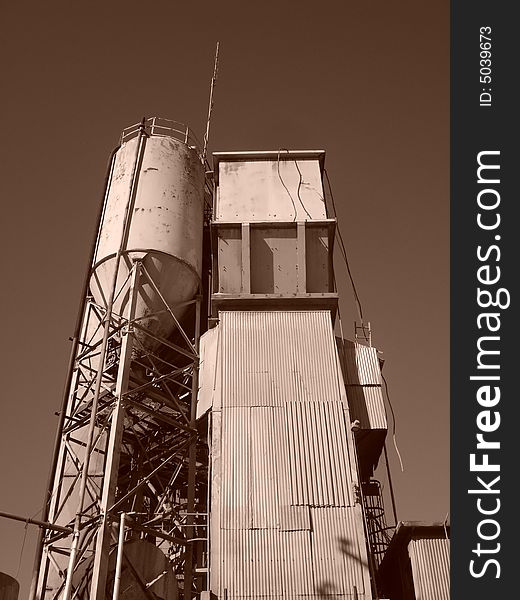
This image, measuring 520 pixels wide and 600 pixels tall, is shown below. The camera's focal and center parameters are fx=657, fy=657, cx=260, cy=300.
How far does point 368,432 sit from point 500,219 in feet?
26.3

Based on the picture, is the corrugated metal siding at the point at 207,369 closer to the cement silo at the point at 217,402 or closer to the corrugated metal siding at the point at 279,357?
the cement silo at the point at 217,402

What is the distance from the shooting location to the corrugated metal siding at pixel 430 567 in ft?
47.2

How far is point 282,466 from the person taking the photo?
15898mm

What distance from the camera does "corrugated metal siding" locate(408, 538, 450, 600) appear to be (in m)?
14.4

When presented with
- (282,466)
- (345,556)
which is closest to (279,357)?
(282,466)

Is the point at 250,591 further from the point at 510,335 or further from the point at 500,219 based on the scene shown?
the point at 500,219

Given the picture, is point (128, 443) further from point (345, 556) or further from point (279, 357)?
point (345, 556)

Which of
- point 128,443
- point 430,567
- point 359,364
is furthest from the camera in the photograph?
point 128,443

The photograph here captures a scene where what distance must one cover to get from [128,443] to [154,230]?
6.50 m

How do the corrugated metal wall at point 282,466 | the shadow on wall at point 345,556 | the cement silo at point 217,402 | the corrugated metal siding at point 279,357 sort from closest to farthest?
the shadow on wall at point 345,556 → the corrugated metal wall at point 282,466 → the cement silo at point 217,402 → the corrugated metal siding at point 279,357

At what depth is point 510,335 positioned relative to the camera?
10.9m

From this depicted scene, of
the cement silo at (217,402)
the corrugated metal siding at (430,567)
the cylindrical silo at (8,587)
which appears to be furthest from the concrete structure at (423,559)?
the cylindrical silo at (8,587)

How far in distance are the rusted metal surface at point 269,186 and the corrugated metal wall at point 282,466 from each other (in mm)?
3535

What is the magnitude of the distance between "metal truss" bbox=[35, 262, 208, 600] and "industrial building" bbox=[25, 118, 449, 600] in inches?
2.7
